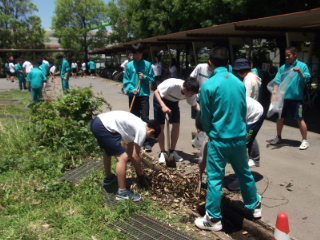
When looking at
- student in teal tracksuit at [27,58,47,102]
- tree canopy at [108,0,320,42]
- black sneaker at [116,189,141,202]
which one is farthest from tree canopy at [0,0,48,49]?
black sneaker at [116,189,141,202]

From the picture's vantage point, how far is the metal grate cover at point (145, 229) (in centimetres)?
316

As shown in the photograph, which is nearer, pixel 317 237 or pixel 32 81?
pixel 317 237

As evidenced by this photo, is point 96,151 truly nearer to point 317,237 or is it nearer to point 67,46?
A: point 317,237

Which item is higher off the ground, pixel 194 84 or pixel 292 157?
pixel 194 84

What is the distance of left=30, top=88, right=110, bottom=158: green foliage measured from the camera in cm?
539

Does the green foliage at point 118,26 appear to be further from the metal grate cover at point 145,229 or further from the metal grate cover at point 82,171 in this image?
the metal grate cover at point 145,229

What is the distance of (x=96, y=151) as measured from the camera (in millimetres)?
5504

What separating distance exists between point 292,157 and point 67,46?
41049 millimetres

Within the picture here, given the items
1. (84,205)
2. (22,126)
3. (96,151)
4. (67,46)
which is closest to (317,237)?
(84,205)

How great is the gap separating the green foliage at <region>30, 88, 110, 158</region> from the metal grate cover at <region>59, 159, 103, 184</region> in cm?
34

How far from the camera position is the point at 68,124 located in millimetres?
5527

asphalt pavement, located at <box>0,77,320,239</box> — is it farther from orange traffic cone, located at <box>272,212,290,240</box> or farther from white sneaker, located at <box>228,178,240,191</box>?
orange traffic cone, located at <box>272,212,290,240</box>

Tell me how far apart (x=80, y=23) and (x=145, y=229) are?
4404 cm

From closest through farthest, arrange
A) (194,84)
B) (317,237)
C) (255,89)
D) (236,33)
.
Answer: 1. (317,237)
2. (194,84)
3. (255,89)
4. (236,33)
